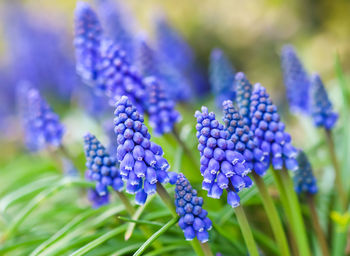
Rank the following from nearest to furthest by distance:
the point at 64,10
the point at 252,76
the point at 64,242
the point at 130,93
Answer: the point at 64,242 < the point at 130,93 < the point at 252,76 < the point at 64,10

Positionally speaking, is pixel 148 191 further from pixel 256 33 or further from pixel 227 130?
pixel 256 33

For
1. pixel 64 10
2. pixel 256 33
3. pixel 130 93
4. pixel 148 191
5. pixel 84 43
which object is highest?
pixel 64 10

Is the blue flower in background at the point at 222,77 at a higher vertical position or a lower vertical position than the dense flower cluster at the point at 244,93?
higher

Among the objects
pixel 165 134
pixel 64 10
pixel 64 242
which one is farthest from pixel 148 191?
pixel 64 10

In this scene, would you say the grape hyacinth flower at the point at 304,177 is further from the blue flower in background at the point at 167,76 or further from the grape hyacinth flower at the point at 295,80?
the blue flower in background at the point at 167,76

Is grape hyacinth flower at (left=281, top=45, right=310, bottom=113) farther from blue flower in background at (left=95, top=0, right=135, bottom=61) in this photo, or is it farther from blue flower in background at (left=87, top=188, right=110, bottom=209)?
blue flower in background at (left=95, top=0, right=135, bottom=61)

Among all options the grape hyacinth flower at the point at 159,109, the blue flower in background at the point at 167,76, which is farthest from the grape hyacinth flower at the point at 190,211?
the blue flower in background at the point at 167,76

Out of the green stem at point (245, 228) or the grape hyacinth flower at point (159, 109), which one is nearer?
the green stem at point (245, 228)
